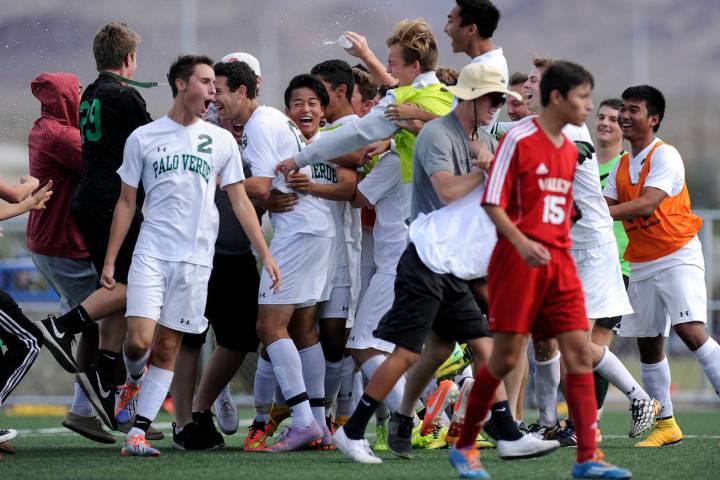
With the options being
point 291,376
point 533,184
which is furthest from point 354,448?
point 533,184

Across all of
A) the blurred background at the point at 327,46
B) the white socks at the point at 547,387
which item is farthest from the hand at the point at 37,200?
the white socks at the point at 547,387

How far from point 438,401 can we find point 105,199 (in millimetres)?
2406

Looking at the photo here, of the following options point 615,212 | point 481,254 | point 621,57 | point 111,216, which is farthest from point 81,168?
point 621,57

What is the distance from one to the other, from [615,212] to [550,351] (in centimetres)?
102

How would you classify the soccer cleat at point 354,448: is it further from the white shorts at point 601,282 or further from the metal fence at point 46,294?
the metal fence at point 46,294

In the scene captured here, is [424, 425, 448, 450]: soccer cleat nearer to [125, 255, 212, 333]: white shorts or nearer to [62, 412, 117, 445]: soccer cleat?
[125, 255, 212, 333]: white shorts

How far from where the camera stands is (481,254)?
6.47m

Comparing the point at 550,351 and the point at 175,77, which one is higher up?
the point at 175,77

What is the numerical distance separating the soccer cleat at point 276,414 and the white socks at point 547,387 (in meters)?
1.70

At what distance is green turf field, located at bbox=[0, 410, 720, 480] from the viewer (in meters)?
6.06

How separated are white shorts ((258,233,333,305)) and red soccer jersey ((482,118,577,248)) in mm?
2101

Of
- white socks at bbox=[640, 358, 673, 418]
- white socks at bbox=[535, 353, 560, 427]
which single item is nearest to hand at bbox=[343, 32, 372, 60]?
white socks at bbox=[535, 353, 560, 427]

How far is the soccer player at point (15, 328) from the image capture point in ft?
22.7

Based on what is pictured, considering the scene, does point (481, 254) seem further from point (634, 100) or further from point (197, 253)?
point (634, 100)
